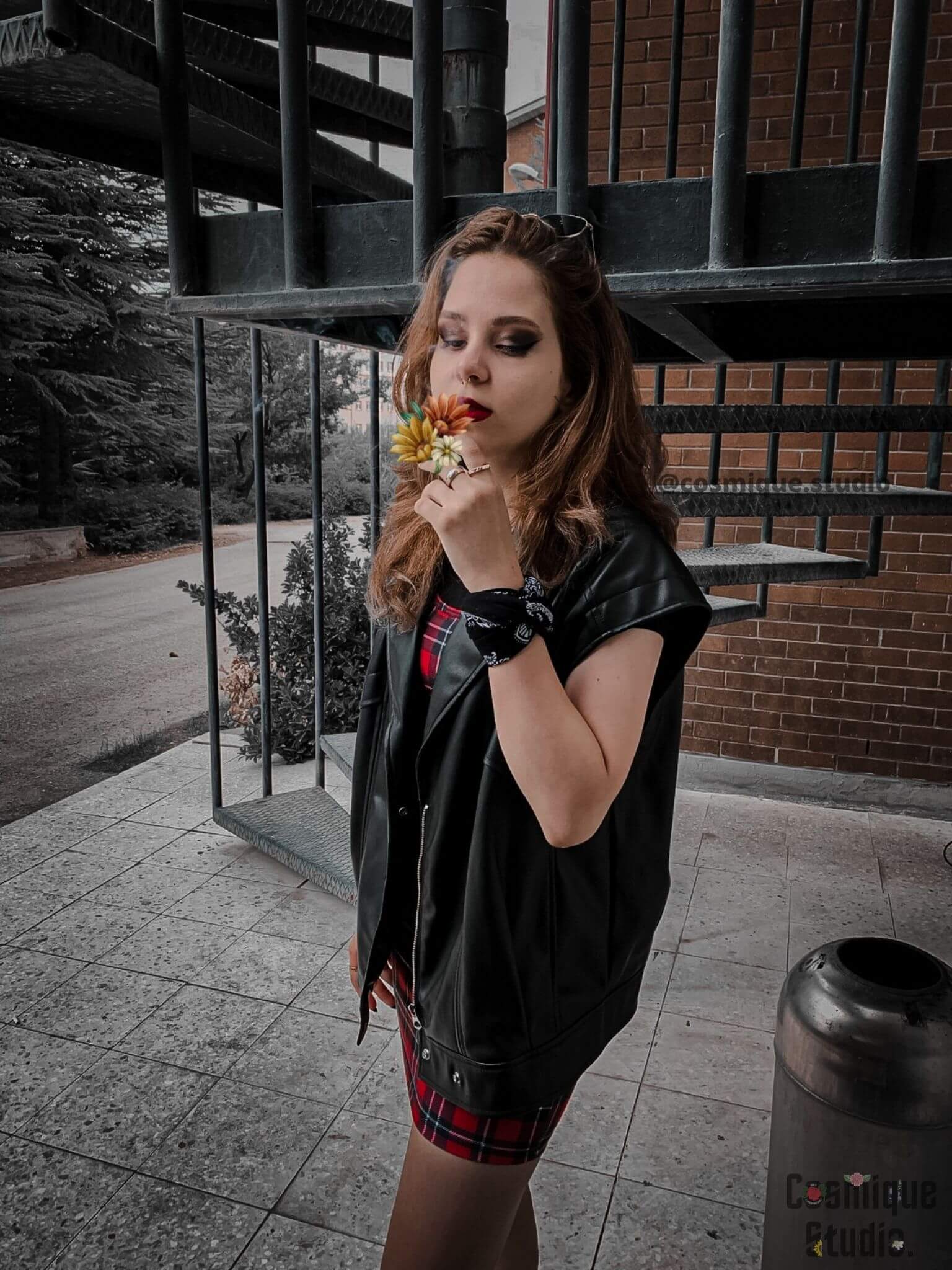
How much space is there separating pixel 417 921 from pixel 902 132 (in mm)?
1289

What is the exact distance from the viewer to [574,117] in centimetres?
139

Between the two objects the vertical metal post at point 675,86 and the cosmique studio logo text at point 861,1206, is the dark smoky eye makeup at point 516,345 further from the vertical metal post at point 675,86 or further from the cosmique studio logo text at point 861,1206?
the cosmique studio logo text at point 861,1206

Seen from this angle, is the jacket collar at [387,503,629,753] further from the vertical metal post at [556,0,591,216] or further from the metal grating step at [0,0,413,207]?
the metal grating step at [0,0,413,207]

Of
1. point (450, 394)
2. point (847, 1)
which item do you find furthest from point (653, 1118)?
point (847, 1)

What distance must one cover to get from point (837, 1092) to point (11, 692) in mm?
7756

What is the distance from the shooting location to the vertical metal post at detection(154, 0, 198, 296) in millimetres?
1622

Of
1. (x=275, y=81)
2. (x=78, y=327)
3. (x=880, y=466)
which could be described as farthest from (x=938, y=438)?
(x=78, y=327)

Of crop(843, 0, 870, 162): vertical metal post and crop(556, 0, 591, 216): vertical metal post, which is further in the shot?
crop(843, 0, 870, 162): vertical metal post

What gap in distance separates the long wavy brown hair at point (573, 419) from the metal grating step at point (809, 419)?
1.40m

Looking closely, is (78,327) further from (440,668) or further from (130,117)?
(440,668)

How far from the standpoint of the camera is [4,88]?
1.70 m

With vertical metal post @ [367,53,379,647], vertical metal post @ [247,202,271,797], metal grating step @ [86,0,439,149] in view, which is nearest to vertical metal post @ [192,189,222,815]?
vertical metal post @ [247,202,271,797]

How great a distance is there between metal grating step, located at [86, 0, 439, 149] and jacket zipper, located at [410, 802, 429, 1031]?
1471mm

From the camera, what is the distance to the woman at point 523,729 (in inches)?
45.3
